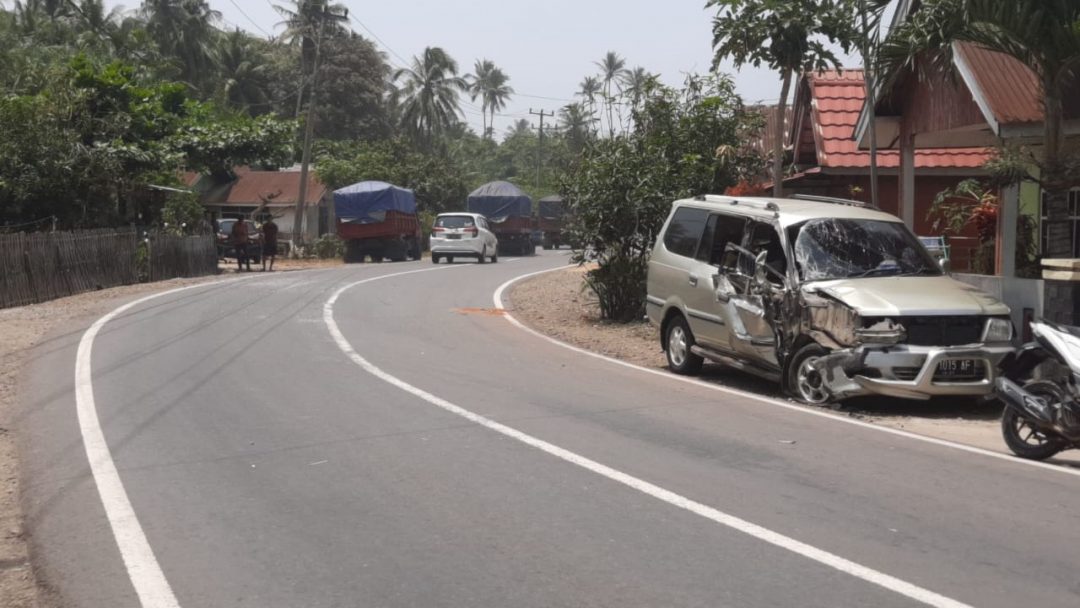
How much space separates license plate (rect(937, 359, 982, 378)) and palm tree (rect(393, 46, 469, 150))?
233ft

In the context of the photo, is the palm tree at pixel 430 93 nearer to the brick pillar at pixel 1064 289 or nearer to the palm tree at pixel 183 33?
the palm tree at pixel 183 33

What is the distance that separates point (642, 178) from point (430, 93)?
63175 mm

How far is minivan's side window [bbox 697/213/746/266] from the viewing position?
13.1m

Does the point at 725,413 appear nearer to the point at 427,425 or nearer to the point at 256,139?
the point at 427,425

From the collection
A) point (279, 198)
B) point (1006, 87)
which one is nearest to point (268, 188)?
point (279, 198)

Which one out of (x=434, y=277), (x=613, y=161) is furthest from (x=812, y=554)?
(x=434, y=277)

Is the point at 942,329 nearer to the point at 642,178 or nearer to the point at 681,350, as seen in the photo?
the point at 681,350

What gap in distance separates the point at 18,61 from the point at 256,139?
13500 mm

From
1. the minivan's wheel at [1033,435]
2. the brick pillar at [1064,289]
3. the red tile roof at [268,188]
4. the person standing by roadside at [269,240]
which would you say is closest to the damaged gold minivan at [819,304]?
the brick pillar at [1064,289]

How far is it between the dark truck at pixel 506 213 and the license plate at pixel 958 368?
43.4m

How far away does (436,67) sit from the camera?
Result: 79000 mm

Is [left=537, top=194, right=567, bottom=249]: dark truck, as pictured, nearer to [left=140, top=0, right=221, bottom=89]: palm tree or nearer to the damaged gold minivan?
[left=140, top=0, right=221, bottom=89]: palm tree

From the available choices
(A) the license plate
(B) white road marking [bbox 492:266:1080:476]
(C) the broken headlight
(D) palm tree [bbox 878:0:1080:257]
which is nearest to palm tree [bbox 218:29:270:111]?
(B) white road marking [bbox 492:266:1080:476]

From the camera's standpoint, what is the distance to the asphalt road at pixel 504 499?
19.0 ft
